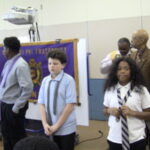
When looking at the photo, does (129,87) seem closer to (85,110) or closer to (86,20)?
(85,110)

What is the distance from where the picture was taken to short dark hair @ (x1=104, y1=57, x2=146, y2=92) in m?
1.92

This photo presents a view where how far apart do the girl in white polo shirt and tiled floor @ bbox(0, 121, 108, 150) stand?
5.42 ft

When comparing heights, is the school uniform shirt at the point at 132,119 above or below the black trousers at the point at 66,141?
above

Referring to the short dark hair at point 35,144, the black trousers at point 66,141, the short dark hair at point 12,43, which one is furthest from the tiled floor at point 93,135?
the short dark hair at point 35,144

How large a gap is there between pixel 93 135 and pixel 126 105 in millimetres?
2238

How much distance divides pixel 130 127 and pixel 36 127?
2155 mm

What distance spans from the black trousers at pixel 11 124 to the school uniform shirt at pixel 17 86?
0.27 ft

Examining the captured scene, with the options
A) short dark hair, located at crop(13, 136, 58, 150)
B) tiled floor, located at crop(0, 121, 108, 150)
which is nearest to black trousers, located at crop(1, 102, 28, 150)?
tiled floor, located at crop(0, 121, 108, 150)

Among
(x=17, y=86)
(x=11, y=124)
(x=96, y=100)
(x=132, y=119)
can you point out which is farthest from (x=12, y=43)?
(x=96, y=100)

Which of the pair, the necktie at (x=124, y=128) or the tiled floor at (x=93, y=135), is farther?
the tiled floor at (x=93, y=135)

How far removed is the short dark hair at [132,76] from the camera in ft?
6.28

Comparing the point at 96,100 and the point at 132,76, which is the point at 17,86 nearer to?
the point at 132,76

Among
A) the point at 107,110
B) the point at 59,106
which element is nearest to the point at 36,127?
the point at 59,106

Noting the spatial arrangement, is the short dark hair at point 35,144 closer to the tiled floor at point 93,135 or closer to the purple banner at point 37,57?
the purple banner at point 37,57
